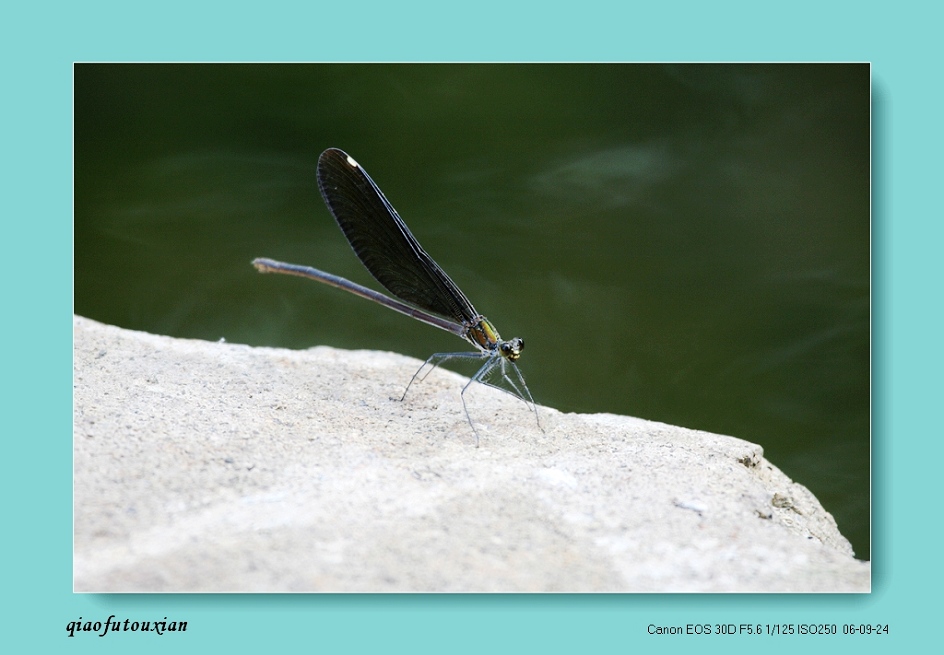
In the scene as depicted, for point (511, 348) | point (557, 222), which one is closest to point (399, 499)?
point (511, 348)

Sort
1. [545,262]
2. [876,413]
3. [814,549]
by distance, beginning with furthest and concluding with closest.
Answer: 1. [545,262]
2. [876,413]
3. [814,549]

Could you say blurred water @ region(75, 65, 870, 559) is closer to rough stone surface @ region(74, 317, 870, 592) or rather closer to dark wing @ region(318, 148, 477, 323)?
dark wing @ region(318, 148, 477, 323)

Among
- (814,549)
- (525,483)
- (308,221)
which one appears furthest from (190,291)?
(814,549)

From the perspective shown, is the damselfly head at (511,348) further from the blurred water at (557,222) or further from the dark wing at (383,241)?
the blurred water at (557,222)

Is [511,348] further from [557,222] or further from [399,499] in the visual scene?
[557,222]

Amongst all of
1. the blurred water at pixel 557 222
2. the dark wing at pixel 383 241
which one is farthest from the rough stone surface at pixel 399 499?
the blurred water at pixel 557 222

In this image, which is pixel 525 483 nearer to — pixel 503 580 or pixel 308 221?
pixel 503 580
